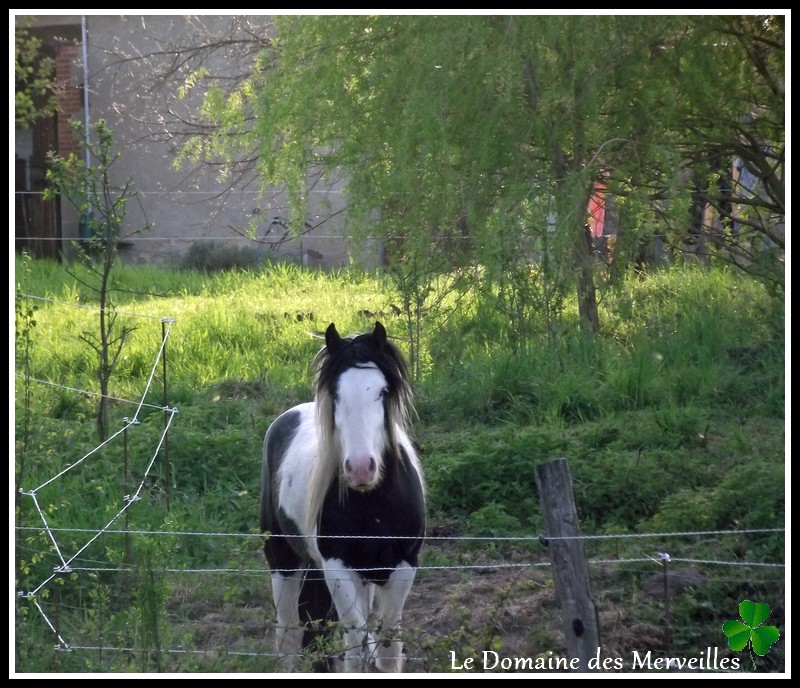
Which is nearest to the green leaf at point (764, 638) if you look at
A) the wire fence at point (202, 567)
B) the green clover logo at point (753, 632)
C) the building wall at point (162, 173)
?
the green clover logo at point (753, 632)

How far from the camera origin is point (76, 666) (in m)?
4.05

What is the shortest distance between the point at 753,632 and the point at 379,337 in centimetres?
196

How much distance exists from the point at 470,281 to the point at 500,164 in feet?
3.56

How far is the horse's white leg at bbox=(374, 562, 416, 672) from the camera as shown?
12.9ft

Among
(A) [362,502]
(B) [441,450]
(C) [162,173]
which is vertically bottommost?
(B) [441,450]

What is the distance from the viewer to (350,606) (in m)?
3.90

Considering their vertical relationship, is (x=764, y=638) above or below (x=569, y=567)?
below

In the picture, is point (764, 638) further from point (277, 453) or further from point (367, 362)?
point (277, 453)

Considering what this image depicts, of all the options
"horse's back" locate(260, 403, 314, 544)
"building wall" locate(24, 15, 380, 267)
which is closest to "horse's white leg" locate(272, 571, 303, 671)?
"horse's back" locate(260, 403, 314, 544)

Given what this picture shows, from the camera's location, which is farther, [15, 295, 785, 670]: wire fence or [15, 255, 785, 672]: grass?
[15, 255, 785, 672]: grass

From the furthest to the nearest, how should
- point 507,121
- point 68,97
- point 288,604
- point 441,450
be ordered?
1. point 68,97
2. point 507,121
3. point 441,450
4. point 288,604

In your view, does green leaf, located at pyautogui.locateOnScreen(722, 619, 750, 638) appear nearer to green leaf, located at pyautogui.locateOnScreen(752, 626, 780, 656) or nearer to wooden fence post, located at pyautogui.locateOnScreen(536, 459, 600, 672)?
green leaf, located at pyautogui.locateOnScreen(752, 626, 780, 656)

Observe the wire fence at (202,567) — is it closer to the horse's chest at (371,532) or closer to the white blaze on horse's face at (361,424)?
the horse's chest at (371,532)

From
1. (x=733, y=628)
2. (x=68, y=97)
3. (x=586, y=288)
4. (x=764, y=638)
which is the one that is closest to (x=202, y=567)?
(x=733, y=628)
